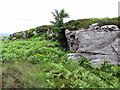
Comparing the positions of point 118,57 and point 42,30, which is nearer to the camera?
point 118,57

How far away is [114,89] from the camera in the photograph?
17.0 feet

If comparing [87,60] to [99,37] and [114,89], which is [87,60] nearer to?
[99,37]

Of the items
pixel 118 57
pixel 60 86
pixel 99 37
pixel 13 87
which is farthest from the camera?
pixel 99 37

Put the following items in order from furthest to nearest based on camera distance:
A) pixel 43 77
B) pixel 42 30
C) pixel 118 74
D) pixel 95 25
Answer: pixel 42 30, pixel 95 25, pixel 118 74, pixel 43 77

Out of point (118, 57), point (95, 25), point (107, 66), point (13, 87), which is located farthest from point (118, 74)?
point (13, 87)

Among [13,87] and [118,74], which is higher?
[13,87]

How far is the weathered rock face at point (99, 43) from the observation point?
30.4 feet

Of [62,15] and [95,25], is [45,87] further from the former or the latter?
[62,15]

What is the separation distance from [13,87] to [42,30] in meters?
21.6

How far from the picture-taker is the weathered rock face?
9.26m

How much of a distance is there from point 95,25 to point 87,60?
4916mm

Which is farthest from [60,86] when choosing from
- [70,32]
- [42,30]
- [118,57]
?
[42,30]

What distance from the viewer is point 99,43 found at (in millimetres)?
10297

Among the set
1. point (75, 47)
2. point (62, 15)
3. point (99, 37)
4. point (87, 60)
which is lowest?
point (87, 60)
